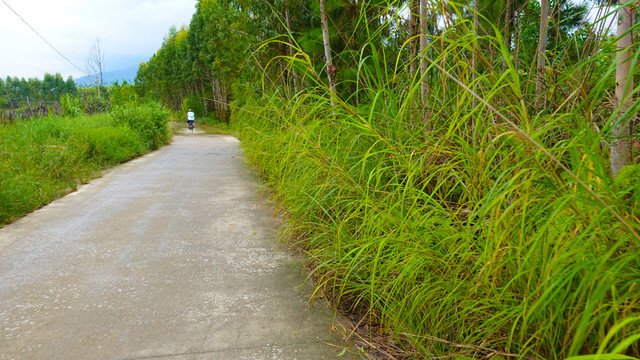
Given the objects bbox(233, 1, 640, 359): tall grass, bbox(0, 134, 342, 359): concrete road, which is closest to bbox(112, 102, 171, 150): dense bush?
bbox(0, 134, 342, 359): concrete road

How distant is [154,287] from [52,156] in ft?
16.5

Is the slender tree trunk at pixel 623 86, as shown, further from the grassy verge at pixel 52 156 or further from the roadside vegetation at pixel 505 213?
the grassy verge at pixel 52 156

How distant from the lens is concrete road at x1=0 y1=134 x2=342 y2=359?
2072mm

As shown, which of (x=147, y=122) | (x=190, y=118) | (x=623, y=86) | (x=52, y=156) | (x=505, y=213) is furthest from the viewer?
(x=190, y=118)

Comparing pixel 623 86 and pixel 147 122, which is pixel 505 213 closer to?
pixel 623 86

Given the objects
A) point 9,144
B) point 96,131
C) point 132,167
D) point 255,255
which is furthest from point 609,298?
point 96,131

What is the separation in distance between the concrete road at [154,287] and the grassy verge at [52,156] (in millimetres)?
328

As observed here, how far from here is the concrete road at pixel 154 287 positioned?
207 cm

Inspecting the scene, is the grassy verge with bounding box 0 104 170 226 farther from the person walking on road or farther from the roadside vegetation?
the person walking on road

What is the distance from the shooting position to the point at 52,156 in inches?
253

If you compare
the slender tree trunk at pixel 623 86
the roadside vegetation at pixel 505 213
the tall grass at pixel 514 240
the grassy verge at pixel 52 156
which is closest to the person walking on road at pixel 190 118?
the grassy verge at pixel 52 156

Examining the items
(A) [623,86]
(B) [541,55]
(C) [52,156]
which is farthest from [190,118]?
(A) [623,86]

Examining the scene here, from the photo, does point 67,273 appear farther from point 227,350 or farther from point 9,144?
point 9,144

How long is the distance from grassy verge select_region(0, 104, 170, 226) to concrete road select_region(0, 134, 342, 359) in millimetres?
328
